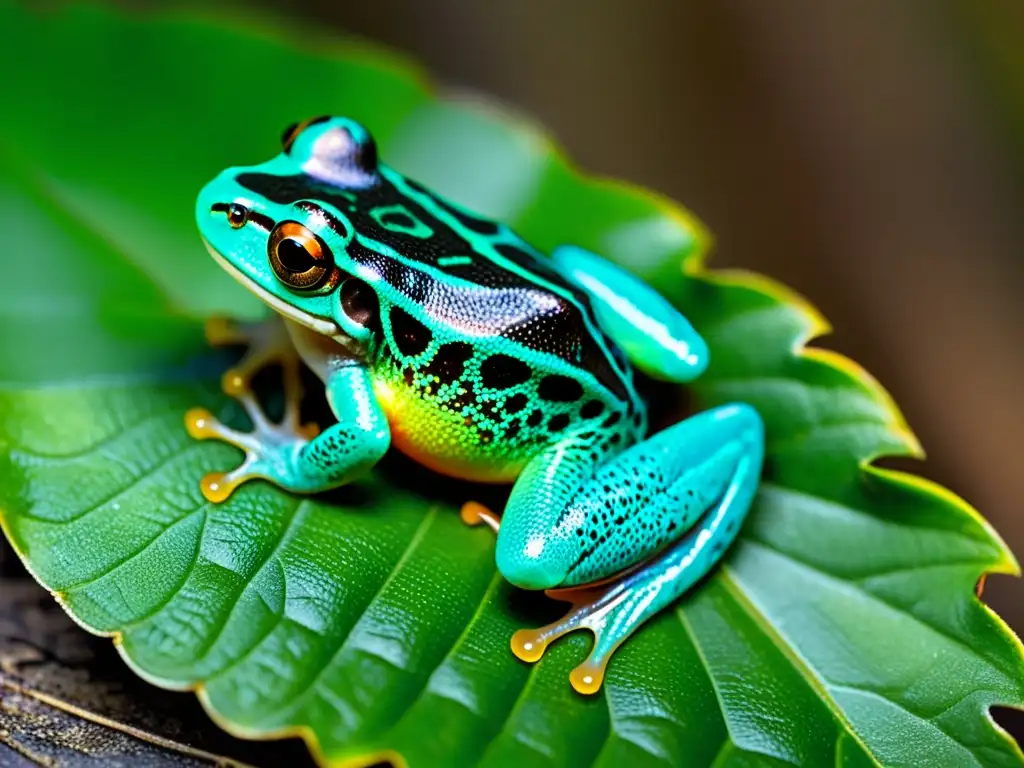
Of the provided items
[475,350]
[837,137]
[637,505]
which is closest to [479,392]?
[475,350]

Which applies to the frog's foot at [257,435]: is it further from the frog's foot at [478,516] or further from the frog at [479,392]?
the frog's foot at [478,516]

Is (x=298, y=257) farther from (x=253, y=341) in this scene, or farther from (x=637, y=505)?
(x=637, y=505)

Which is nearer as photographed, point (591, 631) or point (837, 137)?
point (591, 631)

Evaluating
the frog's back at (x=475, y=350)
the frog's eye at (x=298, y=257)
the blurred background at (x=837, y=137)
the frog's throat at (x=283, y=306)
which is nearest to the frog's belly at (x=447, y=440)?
the frog's back at (x=475, y=350)

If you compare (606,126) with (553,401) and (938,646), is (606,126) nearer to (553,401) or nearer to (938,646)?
(553,401)

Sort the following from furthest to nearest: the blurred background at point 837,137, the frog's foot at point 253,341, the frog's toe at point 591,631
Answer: the blurred background at point 837,137, the frog's foot at point 253,341, the frog's toe at point 591,631

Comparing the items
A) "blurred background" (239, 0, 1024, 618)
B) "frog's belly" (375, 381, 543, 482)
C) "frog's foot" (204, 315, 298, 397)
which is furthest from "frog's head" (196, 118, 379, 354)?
"blurred background" (239, 0, 1024, 618)
